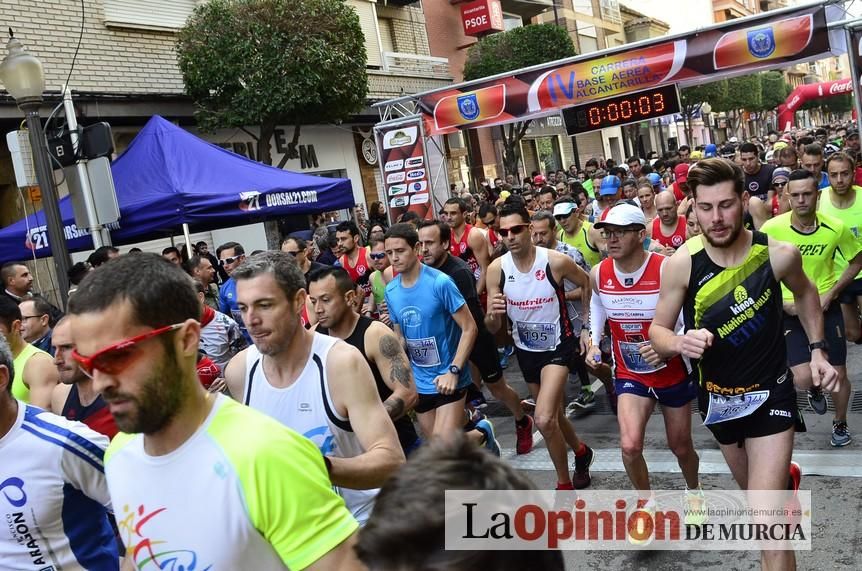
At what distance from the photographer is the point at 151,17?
1550cm

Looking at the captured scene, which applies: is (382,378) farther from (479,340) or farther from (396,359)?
(479,340)

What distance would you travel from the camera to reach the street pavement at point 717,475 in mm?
4309

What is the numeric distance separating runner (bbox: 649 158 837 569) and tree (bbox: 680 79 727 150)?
37288mm

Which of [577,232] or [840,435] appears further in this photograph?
[577,232]

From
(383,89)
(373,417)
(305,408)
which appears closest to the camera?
(373,417)

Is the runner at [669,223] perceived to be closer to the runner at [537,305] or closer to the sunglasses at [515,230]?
the runner at [537,305]

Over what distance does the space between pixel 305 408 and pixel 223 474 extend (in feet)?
3.89

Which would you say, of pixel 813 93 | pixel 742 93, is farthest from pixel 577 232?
pixel 742 93

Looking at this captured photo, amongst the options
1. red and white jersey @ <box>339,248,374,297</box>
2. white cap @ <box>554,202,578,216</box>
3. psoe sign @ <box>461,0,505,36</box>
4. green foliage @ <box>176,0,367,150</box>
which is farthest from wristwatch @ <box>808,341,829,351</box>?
psoe sign @ <box>461,0,505,36</box>

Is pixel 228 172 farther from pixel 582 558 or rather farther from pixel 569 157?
pixel 569 157

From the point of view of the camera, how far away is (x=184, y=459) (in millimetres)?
1973

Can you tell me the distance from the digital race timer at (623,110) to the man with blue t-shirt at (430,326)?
793cm

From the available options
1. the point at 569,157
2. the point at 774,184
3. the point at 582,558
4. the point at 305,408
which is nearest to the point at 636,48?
the point at 774,184

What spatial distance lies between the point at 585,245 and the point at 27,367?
577 centimetres
